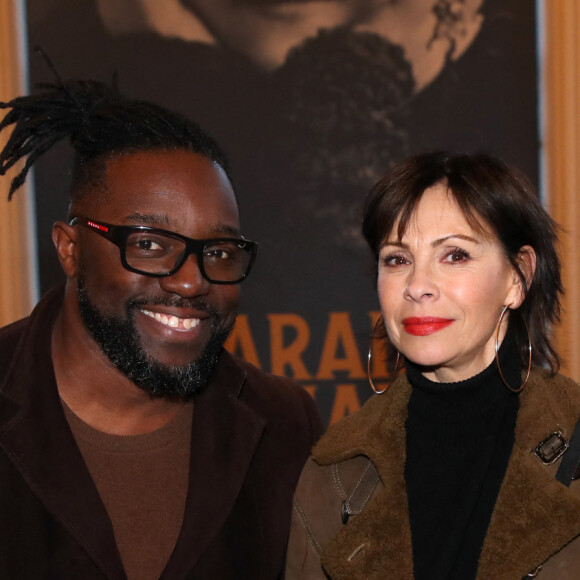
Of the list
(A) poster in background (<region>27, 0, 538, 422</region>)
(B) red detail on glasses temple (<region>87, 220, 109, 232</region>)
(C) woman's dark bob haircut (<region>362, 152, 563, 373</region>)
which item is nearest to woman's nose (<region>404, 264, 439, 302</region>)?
(C) woman's dark bob haircut (<region>362, 152, 563, 373</region>)

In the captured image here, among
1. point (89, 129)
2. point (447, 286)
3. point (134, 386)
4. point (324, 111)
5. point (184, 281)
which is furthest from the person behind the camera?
point (324, 111)

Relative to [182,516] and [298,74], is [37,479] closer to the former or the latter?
[182,516]

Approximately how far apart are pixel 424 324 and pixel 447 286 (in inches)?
4.3

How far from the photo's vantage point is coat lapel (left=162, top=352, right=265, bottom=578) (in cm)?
222

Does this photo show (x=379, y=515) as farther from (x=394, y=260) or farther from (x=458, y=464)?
(x=394, y=260)

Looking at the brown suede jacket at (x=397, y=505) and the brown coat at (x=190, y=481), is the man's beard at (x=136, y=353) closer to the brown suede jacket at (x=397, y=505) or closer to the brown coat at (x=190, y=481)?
the brown coat at (x=190, y=481)

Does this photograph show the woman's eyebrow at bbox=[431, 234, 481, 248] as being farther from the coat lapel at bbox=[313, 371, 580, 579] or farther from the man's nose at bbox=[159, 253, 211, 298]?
the man's nose at bbox=[159, 253, 211, 298]

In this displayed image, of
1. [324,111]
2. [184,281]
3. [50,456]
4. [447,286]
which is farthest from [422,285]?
[324,111]

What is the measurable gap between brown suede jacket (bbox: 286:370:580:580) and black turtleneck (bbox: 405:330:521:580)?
0.04 m

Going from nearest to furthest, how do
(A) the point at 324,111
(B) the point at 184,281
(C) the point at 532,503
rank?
1. (C) the point at 532,503
2. (B) the point at 184,281
3. (A) the point at 324,111

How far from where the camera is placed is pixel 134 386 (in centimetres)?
238

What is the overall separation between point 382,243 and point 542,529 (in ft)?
2.59

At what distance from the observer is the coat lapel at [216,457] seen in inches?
87.3

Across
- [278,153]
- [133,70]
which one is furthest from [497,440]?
[133,70]
